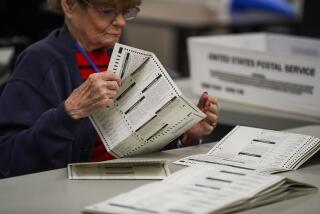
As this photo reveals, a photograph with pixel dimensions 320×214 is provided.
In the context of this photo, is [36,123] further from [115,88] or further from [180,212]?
[180,212]

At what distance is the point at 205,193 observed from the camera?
175 cm

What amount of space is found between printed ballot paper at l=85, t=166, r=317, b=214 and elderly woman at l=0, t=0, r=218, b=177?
1.18ft

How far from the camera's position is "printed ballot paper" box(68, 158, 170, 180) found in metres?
2.01

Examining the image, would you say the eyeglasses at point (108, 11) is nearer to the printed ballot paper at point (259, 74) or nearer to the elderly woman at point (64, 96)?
the elderly woman at point (64, 96)

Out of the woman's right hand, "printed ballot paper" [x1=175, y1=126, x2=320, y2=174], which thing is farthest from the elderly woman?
"printed ballot paper" [x1=175, y1=126, x2=320, y2=174]

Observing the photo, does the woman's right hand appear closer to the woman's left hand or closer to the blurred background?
the woman's left hand

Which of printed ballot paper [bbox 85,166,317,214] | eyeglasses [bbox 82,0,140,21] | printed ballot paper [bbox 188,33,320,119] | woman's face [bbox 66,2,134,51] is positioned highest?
eyeglasses [bbox 82,0,140,21]

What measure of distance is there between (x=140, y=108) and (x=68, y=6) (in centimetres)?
47

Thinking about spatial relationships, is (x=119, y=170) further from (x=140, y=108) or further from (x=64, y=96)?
(x=64, y=96)

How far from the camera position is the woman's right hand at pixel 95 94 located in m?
2.08

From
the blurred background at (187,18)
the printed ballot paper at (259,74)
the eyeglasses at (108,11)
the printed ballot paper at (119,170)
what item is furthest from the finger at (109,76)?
the blurred background at (187,18)

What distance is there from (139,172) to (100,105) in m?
0.21

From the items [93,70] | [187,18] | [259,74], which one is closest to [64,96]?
[93,70]

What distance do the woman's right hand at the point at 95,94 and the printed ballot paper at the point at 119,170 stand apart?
0.16 m
